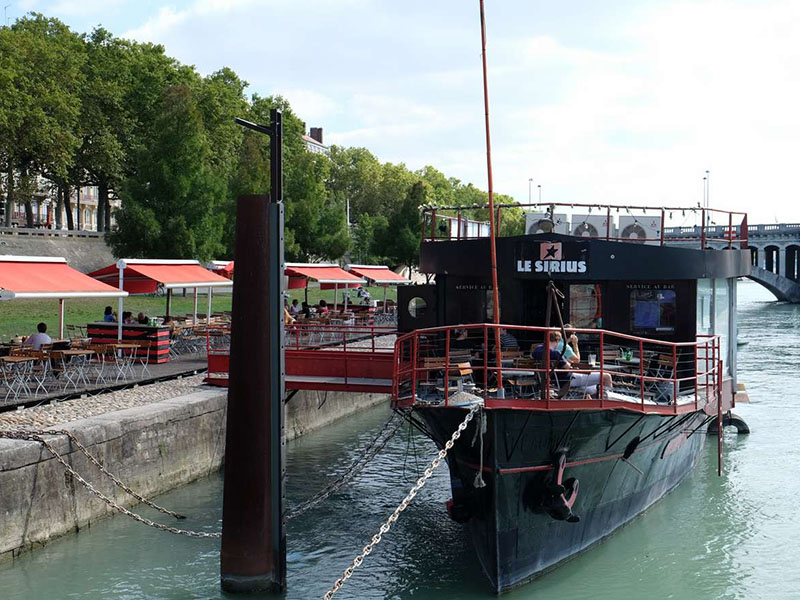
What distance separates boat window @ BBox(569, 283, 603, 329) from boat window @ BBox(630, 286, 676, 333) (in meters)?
0.58

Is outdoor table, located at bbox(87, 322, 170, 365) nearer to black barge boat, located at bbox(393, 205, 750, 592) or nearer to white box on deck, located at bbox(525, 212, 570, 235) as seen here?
black barge boat, located at bbox(393, 205, 750, 592)

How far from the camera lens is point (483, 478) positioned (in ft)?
38.0

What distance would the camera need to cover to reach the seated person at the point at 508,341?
13844mm

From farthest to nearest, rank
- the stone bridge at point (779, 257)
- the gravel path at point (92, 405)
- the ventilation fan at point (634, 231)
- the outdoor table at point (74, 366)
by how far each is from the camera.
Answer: the stone bridge at point (779, 257), the outdoor table at point (74, 366), the ventilation fan at point (634, 231), the gravel path at point (92, 405)

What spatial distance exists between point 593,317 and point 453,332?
2.14 meters

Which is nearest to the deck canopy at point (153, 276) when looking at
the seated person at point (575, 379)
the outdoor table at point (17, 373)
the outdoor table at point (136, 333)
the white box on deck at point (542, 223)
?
the outdoor table at point (136, 333)

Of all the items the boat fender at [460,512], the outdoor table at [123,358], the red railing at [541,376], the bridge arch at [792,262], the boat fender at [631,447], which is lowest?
the boat fender at [460,512]

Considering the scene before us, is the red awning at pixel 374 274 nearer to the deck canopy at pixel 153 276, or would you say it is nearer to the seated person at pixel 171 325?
the seated person at pixel 171 325

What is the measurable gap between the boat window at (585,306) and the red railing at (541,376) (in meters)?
0.23

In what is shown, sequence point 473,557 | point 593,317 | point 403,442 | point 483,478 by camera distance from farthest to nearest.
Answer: point 403,442
point 593,317
point 473,557
point 483,478

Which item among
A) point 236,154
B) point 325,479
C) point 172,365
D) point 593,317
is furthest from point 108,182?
point 593,317

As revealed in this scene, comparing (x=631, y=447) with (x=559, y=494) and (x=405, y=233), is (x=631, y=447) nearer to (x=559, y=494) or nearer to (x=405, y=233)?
(x=559, y=494)

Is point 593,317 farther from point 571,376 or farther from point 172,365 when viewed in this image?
point 172,365

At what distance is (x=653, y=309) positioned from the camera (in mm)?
15281
